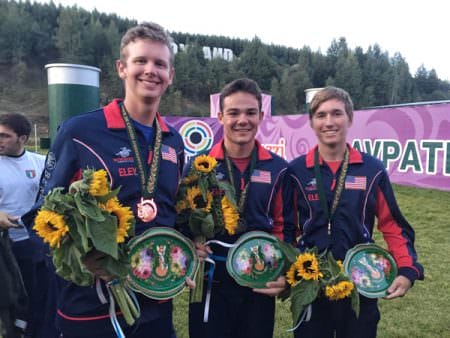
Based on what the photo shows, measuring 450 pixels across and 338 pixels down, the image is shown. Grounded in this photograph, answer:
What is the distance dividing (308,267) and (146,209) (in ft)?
2.97

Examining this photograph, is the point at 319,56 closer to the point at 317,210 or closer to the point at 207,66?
the point at 207,66

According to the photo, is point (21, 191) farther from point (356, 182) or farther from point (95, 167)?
point (356, 182)

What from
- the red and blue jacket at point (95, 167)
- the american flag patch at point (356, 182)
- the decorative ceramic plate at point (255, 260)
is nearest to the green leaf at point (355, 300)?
the decorative ceramic plate at point (255, 260)

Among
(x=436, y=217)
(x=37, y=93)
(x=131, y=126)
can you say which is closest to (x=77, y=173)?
(x=131, y=126)

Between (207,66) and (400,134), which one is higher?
(207,66)

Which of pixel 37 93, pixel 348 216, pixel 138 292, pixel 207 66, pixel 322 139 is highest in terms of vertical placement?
pixel 207 66

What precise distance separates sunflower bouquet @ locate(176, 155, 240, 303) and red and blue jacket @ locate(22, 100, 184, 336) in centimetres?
17

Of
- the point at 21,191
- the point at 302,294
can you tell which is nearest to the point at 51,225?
the point at 302,294

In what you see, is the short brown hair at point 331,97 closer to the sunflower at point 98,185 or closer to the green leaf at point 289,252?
the green leaf at point 289,252

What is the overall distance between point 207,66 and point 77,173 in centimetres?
6292

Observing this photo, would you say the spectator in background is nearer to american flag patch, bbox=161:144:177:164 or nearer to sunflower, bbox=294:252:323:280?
american flag patch, bbox=161:144:177:164

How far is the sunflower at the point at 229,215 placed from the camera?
213 centimetres

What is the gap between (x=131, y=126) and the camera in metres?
1.92

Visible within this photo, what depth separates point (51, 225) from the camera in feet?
4.82
